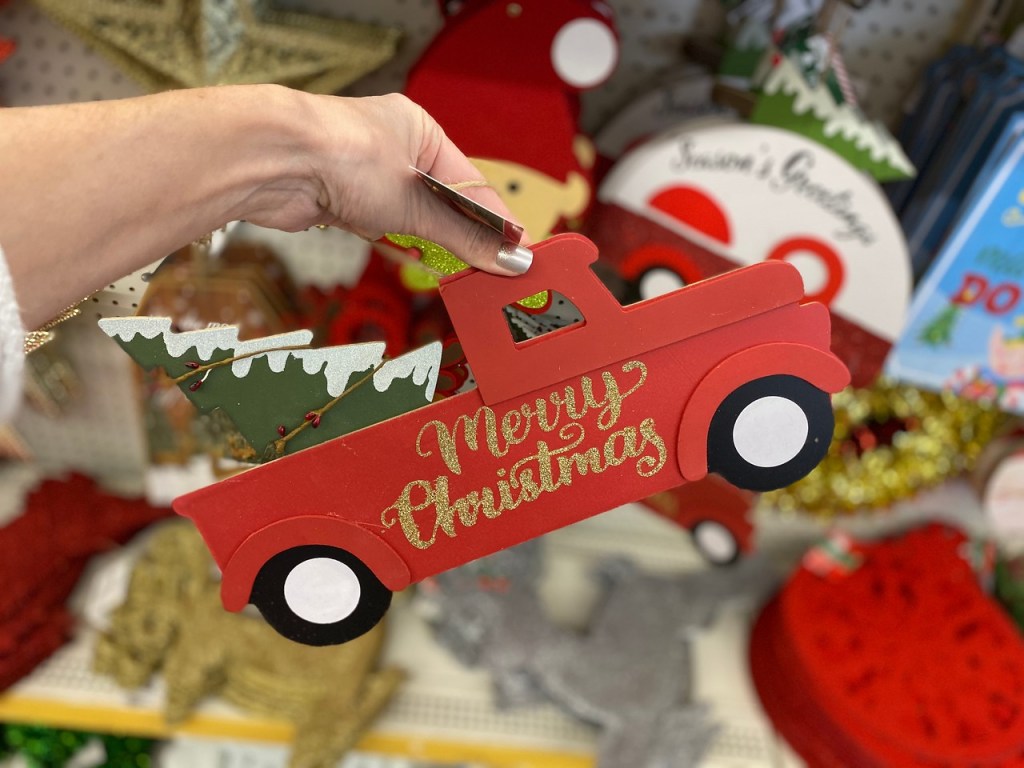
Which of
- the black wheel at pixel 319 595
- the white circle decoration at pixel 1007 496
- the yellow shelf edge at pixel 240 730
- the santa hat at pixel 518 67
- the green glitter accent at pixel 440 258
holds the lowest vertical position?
the yellow shelf edge at pixel 240 730

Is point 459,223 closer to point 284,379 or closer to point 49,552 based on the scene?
point 284,379

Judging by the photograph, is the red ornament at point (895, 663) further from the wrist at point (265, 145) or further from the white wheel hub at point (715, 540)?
the wrist at point (265, 145)

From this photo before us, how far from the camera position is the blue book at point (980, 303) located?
0.76 meters

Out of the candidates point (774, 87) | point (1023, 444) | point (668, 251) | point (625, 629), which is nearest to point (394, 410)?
point (668, 251)

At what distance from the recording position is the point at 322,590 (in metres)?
0.52

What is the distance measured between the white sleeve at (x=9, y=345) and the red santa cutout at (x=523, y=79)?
1.33ft

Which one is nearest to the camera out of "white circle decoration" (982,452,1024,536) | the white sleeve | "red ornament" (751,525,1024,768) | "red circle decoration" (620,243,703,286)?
the white sleeve

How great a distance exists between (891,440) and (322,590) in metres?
0.95

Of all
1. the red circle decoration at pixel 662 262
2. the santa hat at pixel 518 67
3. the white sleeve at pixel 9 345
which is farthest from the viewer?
the red circle decoration at pixel 662 262

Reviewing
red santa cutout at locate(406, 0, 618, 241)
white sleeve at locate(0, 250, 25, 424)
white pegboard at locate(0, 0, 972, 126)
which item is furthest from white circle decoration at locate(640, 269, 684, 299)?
white sleeve at locate(0, 250, 25, 424)

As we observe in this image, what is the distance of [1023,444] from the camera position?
1124 mm

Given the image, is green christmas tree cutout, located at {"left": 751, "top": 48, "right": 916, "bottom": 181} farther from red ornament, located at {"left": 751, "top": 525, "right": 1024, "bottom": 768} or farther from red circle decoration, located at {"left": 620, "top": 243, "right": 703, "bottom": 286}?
red ornament, located at {"left": 751, "top": 525, "right": 1024, "bottom": 768}

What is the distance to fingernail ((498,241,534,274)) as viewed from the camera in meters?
0.44

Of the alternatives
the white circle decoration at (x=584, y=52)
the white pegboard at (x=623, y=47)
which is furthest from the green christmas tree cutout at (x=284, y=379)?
the white pegboard at (x=623, y=47)
